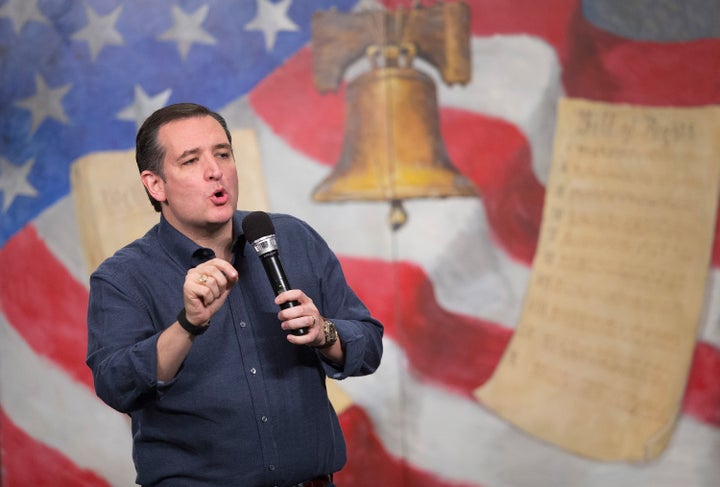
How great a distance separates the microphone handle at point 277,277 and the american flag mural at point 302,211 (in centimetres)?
177

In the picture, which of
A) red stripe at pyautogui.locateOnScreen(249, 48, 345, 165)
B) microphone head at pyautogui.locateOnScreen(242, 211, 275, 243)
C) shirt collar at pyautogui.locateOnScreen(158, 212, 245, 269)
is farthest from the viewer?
red stripe at pyautogui.locateOnScreen(249, 48, 345, 165)

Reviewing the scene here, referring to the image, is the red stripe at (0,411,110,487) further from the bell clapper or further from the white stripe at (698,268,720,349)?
the white stripe at (698,268,720,349)

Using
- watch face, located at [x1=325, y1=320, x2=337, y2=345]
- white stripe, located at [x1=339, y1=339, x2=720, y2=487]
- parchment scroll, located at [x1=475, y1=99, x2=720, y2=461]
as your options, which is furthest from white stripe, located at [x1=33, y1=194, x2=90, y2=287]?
watch face, located at [x1=325, y1=320, x2=337, y2=345]

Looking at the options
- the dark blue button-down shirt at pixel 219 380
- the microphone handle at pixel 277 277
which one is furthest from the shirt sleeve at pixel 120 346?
the microphone handle at pixel 277 277

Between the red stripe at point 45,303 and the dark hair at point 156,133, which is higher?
the dark hair at point 156,133

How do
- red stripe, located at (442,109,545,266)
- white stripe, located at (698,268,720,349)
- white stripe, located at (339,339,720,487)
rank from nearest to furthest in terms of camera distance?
white stripe, located at (698,268,720,349) < white stripe, located at (339,339,720,487) < red stripe, located at (442,109,545,266)

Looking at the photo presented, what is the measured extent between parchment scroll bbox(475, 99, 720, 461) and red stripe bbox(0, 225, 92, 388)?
150cm

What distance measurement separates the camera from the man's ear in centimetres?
175

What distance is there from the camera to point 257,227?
1.60 metres

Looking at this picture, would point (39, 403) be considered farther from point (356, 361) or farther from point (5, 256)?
point (356, 361)

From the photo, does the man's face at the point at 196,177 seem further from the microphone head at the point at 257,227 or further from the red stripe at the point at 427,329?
the red stripe at the point at 427,329

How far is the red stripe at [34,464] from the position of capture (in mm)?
3393

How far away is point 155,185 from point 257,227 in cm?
28

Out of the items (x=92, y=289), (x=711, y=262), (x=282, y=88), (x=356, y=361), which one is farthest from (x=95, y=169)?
(x=711, y=262)
